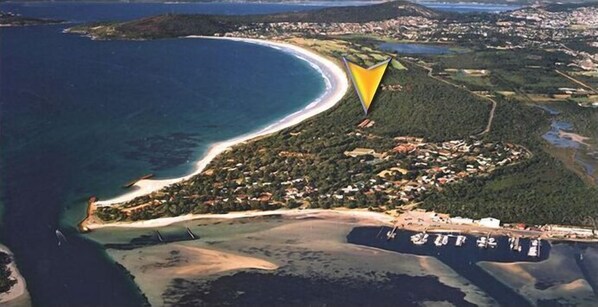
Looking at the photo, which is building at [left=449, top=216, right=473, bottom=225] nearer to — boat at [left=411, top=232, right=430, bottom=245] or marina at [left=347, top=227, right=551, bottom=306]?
marina at [left=347, top=227, right=551, bottom=306]

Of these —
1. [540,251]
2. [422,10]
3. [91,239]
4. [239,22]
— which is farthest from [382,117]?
[422,10]

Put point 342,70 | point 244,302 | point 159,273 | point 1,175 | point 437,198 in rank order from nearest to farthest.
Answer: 1. point 244,302
2. point 159,273
3. point 437,198
4. point 1,175
5. point 342,70

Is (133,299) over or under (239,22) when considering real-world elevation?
under

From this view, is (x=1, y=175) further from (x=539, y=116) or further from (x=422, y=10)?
(x=422, y=10)

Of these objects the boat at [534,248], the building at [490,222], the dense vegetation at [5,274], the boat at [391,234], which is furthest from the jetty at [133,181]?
the boat at [534,248]

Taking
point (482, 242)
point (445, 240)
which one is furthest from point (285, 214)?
point (482, 242)

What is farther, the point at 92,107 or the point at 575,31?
the point at 575,31

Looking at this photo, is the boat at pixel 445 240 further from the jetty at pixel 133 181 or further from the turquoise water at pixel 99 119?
the jetty at pixel 133 181

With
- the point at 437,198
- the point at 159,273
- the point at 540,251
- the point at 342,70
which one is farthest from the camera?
the point at 342,70
